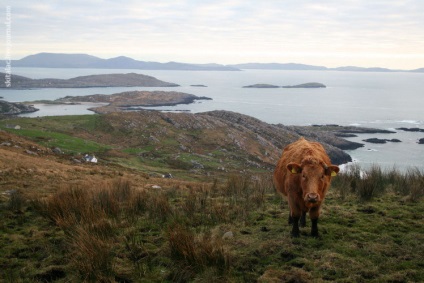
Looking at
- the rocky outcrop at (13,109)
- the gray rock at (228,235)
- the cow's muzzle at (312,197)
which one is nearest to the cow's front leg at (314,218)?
the cow's muzzle at (312,197)

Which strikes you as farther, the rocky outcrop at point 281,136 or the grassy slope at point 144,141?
the rocky outcrop at point 281,136

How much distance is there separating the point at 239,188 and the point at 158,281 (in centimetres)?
651

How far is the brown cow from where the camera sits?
6223mm

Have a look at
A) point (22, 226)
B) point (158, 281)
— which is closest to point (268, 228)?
point (158, 281)

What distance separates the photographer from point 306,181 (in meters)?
6.31

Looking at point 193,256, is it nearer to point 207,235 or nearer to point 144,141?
point 207,235

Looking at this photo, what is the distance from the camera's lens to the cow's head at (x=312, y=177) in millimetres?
6027

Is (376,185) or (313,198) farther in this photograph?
(376,185)

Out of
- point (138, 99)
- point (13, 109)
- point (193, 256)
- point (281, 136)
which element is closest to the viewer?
point (193, 256)

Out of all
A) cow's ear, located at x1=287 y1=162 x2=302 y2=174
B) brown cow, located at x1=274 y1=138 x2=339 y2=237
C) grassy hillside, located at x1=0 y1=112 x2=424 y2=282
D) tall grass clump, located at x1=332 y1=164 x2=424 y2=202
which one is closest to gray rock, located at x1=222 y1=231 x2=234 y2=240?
grassy hillside, located at x1=0 y1=112 x2=424 y2=282

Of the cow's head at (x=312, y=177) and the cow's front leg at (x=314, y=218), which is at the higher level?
→ the cow's head at (x=312, y=177)

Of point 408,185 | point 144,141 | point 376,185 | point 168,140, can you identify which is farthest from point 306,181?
point 168,140

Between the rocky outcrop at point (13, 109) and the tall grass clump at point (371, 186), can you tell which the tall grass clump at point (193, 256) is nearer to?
the tall grass clump at point (371, 186)

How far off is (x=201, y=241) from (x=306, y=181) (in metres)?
2.19
